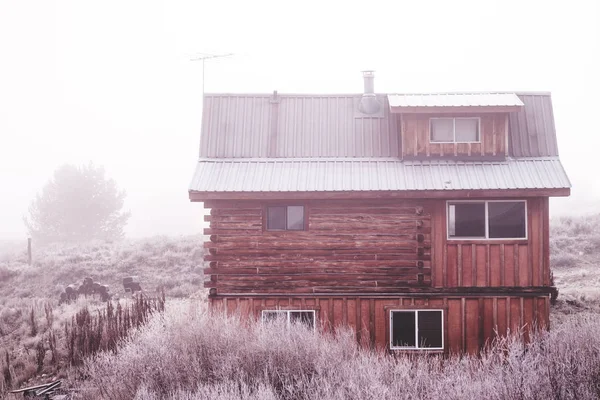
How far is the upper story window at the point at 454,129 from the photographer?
53.5 ft

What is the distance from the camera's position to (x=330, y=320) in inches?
605

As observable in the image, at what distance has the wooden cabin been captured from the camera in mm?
15078

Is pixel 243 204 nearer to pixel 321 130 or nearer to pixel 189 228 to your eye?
pixel 321 130

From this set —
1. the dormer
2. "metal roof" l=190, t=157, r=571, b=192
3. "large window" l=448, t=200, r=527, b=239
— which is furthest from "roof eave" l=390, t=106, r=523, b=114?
"large window" l=448, t=200, r=527, b=239

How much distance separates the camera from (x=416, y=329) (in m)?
15.2

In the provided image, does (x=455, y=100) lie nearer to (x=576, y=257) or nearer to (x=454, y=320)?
(x=454, y=320)

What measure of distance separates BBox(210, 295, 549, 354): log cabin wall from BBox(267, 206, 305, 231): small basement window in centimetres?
185

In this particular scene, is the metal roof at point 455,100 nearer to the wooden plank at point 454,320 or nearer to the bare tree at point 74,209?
the wooden plank at point 454,320

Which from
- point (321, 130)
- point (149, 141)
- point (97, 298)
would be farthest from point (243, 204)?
point (149, 141)

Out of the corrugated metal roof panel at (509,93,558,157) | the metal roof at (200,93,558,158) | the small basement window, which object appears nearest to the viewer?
the small basement window

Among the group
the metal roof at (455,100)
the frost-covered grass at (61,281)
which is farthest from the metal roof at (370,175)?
the frost-covered grass at (61,281)

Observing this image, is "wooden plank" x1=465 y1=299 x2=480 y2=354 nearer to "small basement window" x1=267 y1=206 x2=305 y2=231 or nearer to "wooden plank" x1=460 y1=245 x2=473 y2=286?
"wooden plank" x1=460 y1=245 x2=473 y2=286

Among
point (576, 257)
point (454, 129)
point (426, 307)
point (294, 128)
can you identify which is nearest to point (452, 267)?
point (426, 307)

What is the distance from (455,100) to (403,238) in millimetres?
4276
